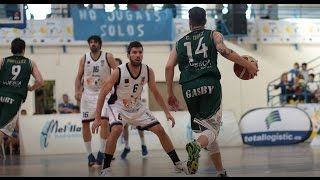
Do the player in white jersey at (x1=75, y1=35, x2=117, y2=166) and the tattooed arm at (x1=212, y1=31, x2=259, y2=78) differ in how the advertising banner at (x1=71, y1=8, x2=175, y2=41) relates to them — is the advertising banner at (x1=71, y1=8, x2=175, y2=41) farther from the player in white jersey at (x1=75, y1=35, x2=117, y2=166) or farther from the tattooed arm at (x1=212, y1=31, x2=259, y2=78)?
the tattooed arm at (x1=212, y1=31, x2=259, y2=78)

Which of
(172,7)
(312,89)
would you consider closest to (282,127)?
(312,89)

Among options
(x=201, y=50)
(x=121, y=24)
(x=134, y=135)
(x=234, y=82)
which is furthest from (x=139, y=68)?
(x=234, y=82)

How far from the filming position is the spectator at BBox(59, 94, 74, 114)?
→ 2312 cm

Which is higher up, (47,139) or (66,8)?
(66,8)

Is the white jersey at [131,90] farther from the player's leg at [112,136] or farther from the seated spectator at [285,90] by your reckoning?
the seated spectator at [285,90]

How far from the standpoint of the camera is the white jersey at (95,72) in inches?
457

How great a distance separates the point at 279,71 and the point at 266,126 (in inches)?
344

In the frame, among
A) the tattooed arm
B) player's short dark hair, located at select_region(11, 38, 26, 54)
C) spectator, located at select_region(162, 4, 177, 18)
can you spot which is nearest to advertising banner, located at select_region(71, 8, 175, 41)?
spectator, located at select_region(162, 4, 177, 18)

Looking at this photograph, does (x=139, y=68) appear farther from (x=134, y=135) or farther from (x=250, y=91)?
(x=250, y=91)

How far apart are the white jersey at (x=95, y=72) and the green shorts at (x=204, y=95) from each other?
4.63 meters

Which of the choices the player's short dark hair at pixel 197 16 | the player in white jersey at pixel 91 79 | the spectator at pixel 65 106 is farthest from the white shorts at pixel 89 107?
the spectator at pixel 65 106

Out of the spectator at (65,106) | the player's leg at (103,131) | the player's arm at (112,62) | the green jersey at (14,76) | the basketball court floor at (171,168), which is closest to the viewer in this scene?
the basketball court floor at (171,168)

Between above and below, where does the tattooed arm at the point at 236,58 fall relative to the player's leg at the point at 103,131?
above

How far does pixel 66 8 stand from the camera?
85.5ft
